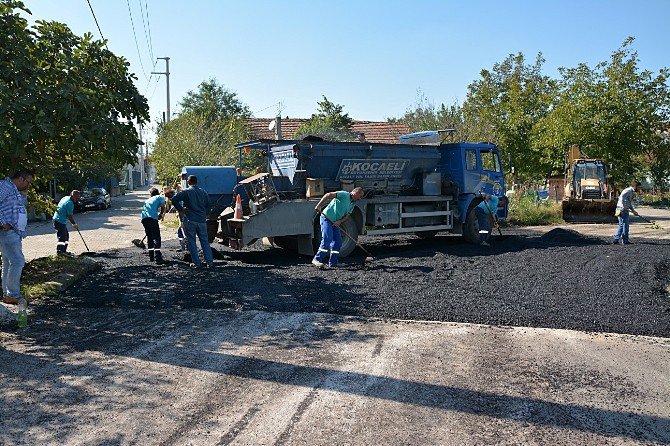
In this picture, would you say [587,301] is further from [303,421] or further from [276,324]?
[303,421]

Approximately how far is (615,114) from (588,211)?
508cm

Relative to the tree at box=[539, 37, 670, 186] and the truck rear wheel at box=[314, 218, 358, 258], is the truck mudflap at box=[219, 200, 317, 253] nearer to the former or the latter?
the truck rear wheel at box=[314, 218, 358, 258]

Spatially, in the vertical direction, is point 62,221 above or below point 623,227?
above

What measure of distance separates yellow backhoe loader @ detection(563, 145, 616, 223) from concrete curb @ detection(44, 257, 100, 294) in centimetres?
1710

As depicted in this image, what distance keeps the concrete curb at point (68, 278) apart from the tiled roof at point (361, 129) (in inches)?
904

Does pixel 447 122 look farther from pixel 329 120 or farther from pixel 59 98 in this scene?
pixel 59 98

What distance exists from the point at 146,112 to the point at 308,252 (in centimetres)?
434

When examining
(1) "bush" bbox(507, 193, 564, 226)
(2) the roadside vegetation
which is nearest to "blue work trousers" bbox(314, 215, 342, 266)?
(2) the roadside vegetation

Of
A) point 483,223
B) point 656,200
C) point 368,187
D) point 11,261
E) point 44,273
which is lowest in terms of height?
point 656,200

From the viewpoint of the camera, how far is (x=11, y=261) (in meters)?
6.52

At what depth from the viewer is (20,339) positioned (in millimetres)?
→ 5875

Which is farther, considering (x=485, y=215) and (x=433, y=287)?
(x=485, y=215)

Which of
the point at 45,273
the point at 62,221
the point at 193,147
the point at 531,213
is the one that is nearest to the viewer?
the point at 45,273

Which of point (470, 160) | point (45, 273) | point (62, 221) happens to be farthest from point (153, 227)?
point (470, 160)
